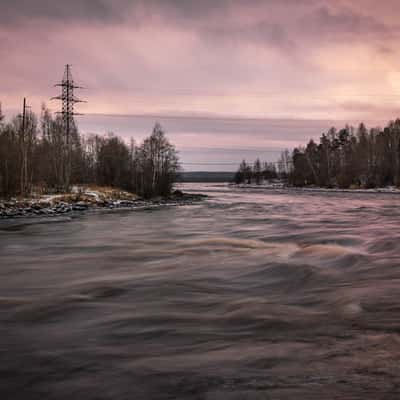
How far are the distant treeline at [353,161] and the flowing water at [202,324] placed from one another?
93.6 meters

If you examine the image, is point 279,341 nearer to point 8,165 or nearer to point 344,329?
point 344,329

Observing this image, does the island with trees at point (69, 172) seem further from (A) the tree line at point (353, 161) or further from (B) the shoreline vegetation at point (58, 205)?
(A) the tree line at point (353, 161)

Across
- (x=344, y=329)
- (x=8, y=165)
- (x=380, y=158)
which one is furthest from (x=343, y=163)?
(x=344, y=329)

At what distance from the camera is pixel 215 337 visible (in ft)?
19.5

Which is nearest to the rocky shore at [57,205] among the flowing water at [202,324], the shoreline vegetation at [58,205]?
the shoreline vegetation at [58,205]

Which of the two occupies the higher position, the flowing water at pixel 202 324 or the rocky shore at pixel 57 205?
the rocky shore at pixel 57 205

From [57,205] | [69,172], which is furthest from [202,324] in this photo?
[69,172]

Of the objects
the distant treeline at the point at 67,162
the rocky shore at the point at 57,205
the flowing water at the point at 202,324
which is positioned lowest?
the flowing water at the point at 202,324

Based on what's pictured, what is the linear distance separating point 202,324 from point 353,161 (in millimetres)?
107056

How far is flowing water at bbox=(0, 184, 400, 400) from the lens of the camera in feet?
14.3

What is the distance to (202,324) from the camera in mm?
6598

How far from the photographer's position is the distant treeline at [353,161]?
100m

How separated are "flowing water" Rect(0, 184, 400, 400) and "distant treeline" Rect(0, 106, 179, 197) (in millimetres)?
26382

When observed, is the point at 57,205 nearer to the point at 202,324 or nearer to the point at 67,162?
the point at 67,162
